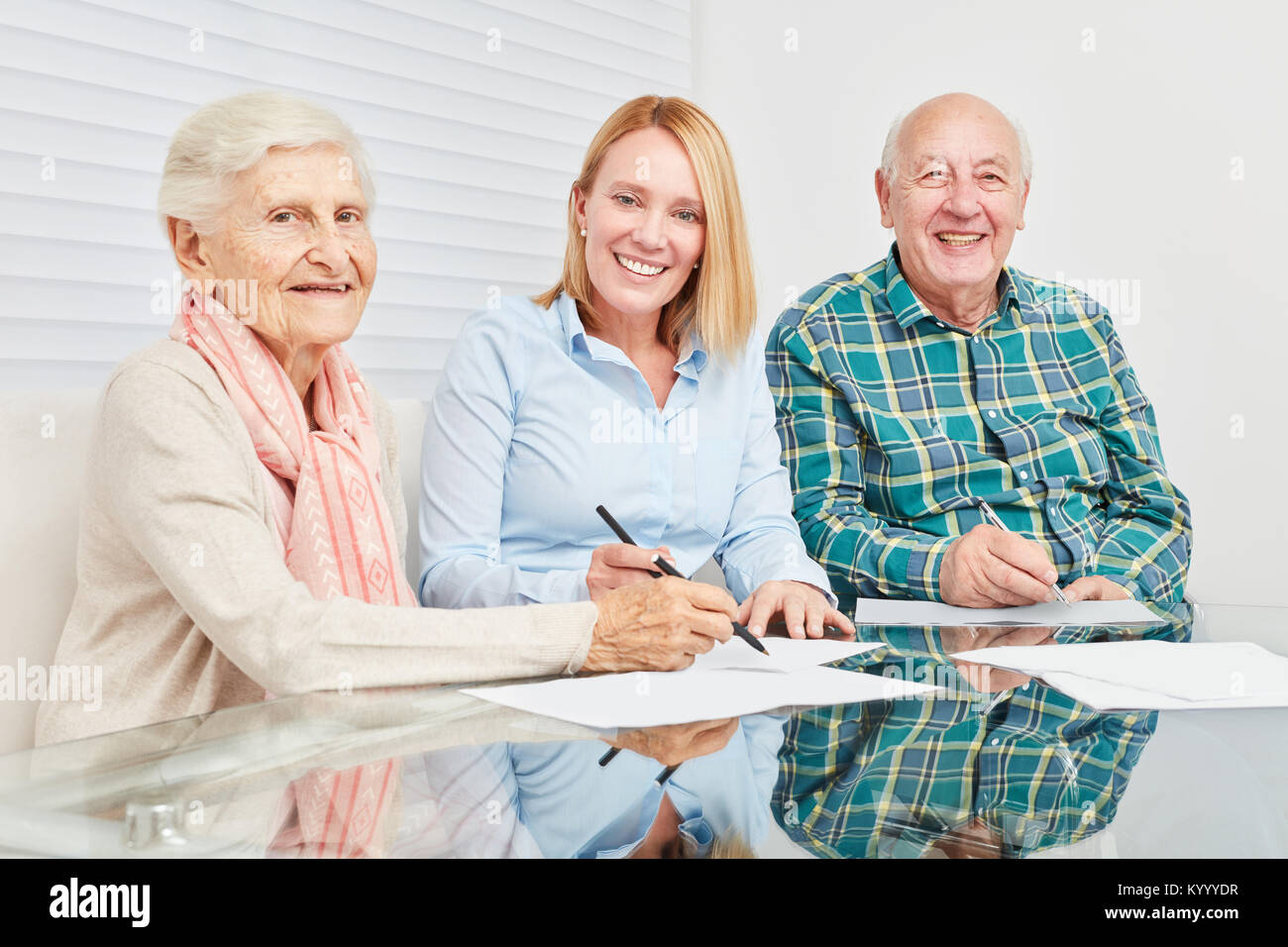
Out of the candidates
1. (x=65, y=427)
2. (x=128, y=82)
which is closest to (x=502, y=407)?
(x=65, y=427)

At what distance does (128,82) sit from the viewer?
201cm

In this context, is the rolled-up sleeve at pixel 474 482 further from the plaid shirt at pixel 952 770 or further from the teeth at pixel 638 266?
the plaid shirt at pixel 952 770

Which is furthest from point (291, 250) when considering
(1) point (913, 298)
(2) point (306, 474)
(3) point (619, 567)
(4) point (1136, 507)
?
(4) point (1136, 507)

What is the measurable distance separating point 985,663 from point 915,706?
220mm

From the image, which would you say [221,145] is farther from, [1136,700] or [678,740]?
[1136,700]

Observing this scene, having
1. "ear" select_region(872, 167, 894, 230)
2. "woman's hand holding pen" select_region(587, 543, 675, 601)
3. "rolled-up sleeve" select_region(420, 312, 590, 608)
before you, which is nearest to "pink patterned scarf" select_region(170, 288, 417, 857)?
"rolled-up sleeve" select_region(420, 312, 590, 608)

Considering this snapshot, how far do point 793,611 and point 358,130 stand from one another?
1.56m

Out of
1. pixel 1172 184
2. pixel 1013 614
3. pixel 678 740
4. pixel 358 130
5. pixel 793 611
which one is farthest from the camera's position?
pixel 1172 184

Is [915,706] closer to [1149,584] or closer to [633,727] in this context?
[633,727]

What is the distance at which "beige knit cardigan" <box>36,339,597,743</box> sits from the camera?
1034 millimetres

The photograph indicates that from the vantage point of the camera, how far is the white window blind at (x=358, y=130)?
1.90 m

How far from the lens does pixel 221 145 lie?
1273mm

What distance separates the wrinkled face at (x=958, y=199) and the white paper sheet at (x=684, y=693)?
48.2 inches

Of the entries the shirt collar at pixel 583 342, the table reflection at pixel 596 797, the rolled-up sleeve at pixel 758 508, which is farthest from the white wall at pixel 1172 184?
the table reflection at pixel 596 797
